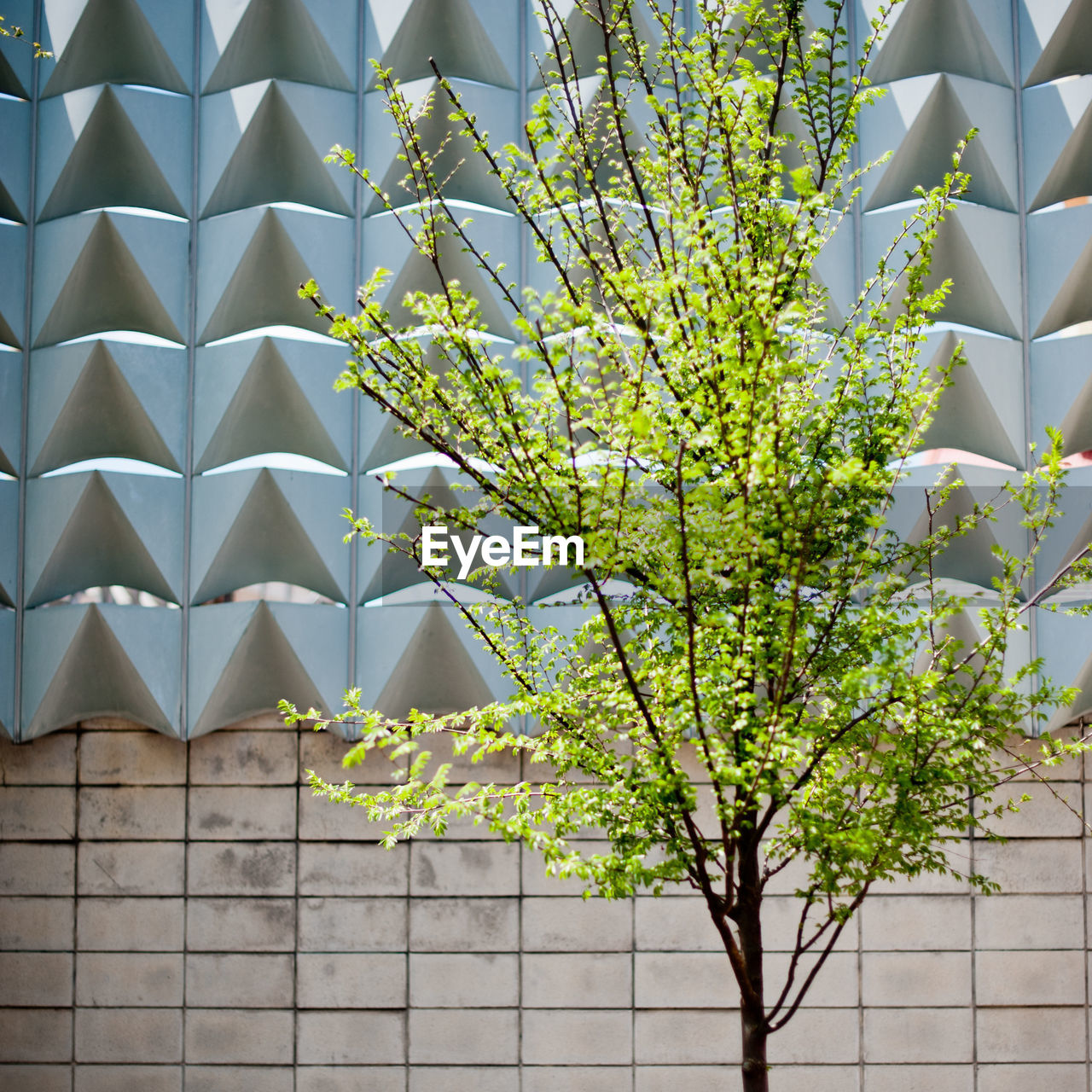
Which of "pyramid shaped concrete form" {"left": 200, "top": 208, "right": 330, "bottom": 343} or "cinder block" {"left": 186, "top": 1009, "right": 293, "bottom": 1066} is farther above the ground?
"pyramid shaped concrete form" {"left": 200, "top": 208, "right": 330, "bottom": 343}

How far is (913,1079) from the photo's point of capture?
739 cm

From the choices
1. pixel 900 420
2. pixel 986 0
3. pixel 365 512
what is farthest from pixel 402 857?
pixel 986 0

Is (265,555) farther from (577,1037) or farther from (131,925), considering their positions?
(577,1037)

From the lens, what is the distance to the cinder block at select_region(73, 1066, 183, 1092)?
24.6 feet

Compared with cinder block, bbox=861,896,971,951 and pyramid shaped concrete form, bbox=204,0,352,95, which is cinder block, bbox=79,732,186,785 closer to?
pyramid shaped concrete form, bbox=204,0,352,95

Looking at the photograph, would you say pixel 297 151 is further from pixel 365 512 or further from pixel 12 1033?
pixel 12 1033

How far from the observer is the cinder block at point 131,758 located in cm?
756

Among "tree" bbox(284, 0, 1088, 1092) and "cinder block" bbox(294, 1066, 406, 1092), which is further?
"cinder block" bbox(294, 1066, 406, 1092)

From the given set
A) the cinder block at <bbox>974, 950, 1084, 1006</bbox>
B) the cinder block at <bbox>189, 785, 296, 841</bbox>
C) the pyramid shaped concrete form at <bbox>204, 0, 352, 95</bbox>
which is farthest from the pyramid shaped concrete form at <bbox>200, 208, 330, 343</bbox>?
the cinder block at <bbox>974, 950, 1084, 1006</bbox>

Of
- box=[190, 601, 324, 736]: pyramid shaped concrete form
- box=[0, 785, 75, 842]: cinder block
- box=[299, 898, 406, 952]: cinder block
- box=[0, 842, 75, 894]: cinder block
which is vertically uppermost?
box=[190, 601, 324, 736]: pyramid shaped concrete form

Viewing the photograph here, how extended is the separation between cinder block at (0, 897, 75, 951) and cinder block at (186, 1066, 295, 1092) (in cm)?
141

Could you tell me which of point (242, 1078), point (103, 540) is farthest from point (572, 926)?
point (103, 540)

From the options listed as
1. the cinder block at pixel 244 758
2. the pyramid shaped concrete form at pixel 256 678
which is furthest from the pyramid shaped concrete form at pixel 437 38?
the cinder block at pixel 244 758

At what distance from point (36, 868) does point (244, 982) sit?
1.82 meters
